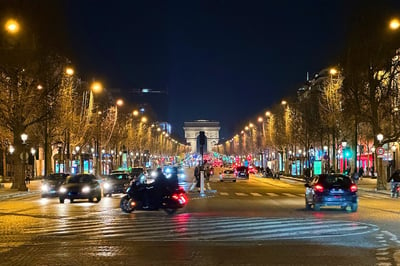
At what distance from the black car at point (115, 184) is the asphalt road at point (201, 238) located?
19125mm

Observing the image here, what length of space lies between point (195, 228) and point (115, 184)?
2720 centimetres

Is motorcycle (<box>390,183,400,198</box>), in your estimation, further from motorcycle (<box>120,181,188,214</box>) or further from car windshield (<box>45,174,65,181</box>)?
car windshield (<box>45,174,65,181</box>)

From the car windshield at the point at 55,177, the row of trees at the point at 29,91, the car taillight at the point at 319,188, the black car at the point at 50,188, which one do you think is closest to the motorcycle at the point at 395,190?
the car taillight at the point at 319,188

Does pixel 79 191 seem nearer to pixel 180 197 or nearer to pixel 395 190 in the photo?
pixel 180 197

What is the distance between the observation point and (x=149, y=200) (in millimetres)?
28312

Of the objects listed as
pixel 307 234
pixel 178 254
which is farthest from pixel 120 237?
pixel 307 234

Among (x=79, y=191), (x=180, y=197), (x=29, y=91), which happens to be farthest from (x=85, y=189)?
(x=29, y=91)

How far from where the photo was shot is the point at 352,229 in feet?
66.8

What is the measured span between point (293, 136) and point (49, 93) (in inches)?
1784

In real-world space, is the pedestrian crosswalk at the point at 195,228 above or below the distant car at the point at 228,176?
above

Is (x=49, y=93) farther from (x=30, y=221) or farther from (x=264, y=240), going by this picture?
(x=264, y=240)

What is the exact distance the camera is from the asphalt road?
14.2 metres

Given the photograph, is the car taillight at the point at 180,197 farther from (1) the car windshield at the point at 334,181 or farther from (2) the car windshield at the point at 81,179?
(2) the car windshield at the point at 81,179

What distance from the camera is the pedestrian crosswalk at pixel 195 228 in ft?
60.5
